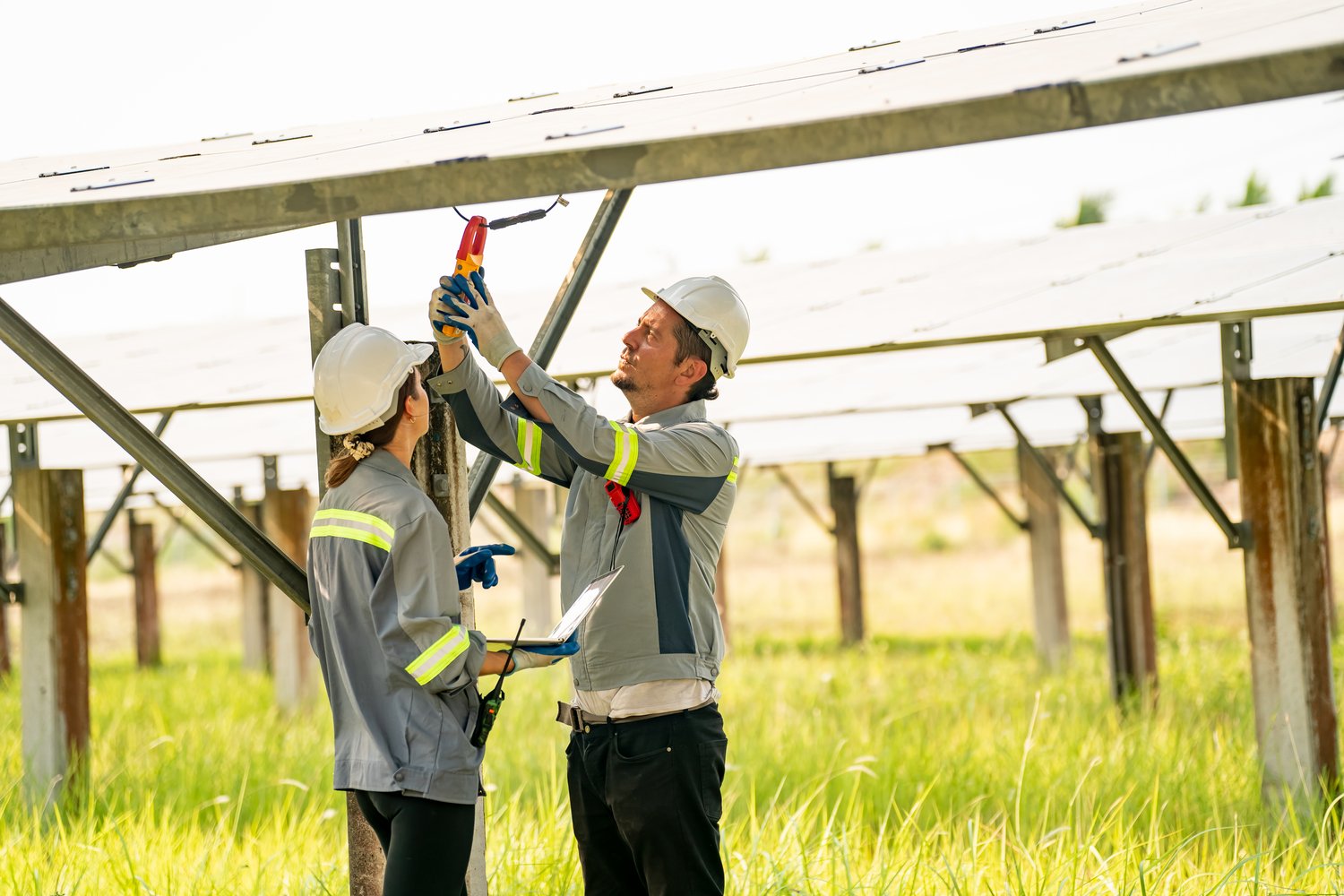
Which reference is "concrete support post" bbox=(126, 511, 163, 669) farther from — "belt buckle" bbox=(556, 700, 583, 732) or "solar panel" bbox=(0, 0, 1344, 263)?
"belt buckle" bbox=(556, 700, 583, 732)

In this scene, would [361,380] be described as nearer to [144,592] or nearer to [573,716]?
[573,716]

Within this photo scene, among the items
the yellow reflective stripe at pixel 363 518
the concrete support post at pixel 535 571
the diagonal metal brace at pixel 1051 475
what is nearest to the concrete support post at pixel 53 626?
the yellow reflective stripe at pixel 363 518

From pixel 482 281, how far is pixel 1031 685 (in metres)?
7.51

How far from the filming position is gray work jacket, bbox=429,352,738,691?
279 cm

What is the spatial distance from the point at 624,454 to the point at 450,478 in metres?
0.56

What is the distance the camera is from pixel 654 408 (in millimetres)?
3043

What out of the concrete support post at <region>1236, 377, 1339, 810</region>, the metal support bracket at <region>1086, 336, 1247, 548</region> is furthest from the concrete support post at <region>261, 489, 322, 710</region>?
the concrete support post at <region>1236, 377, 1339, 810</region>

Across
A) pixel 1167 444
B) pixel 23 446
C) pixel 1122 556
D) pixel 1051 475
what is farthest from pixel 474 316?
pixel 1122 556

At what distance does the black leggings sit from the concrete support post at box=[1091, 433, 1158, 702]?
20.5 ft

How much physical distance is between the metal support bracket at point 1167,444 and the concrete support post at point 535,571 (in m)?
8.23

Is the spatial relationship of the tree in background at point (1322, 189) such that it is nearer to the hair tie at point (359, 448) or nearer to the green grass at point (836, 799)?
the green grass at point (836, 799)

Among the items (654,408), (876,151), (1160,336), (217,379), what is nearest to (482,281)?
(654,408)

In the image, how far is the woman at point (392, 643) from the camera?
8.13 feet

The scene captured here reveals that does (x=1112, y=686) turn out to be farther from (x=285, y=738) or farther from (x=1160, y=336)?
(x=285, y=738)
